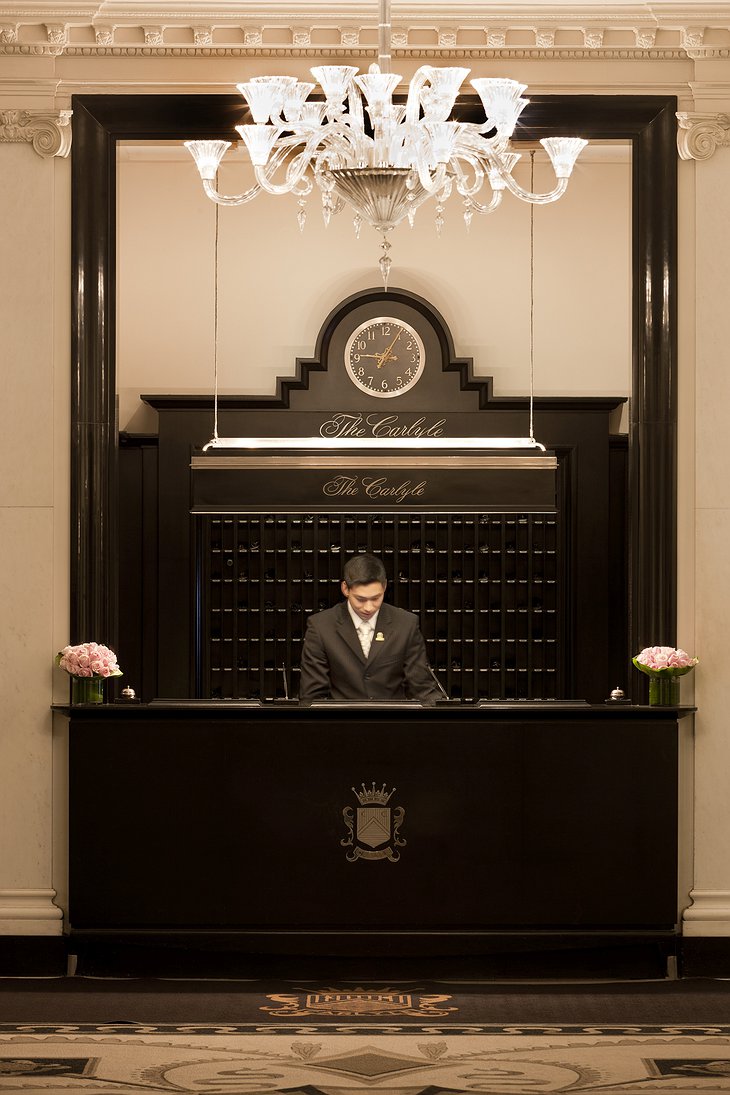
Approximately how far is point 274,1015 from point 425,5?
4360 millimetres

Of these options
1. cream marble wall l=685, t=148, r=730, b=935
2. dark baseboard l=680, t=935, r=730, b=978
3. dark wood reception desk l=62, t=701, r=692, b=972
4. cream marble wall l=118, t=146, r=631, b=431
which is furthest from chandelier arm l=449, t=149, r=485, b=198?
cream marble wall l=118, t=146, r=631, b=431

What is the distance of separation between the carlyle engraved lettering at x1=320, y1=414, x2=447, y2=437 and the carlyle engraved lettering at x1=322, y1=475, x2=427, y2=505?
0.47m

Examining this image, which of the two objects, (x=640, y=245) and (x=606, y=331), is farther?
(x=606, y=331)

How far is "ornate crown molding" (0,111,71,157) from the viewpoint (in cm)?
587

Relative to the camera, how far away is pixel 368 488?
27.2 feet

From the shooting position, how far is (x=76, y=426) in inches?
231

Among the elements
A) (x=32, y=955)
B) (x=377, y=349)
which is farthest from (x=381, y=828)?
(x=377, y=349)

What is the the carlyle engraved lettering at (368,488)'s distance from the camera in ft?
27.0

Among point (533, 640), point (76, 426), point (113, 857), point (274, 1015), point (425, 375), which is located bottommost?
point (274, 1015)

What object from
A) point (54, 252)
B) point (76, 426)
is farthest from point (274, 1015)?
point (54, 252)

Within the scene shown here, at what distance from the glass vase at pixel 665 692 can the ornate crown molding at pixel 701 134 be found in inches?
93.6

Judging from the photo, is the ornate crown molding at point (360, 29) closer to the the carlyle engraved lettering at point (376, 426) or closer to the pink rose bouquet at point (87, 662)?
the pink rose bouquet at point (87, 662)

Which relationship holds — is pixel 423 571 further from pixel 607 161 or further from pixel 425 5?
pixel 425 5

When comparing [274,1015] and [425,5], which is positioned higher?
[425,5]
